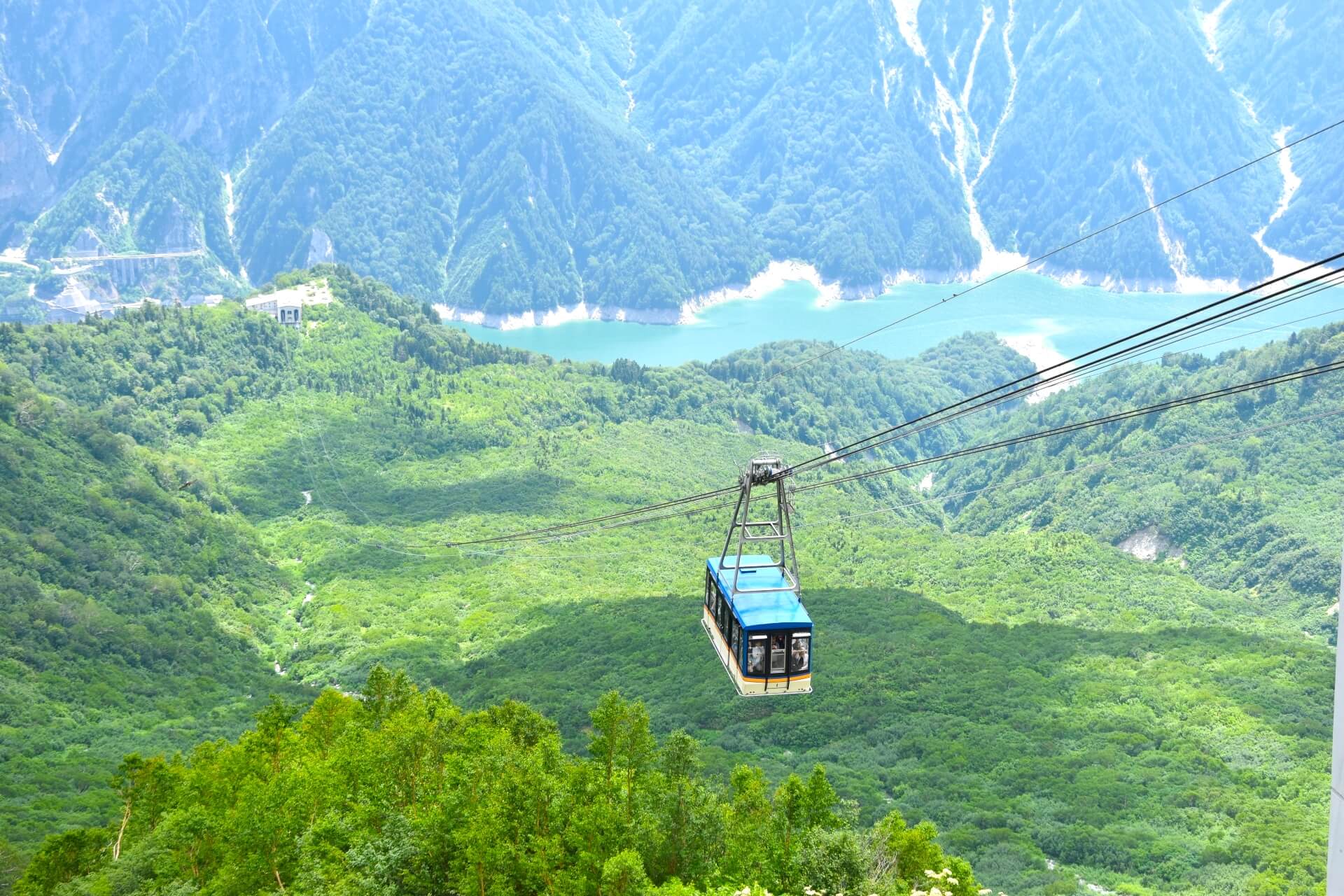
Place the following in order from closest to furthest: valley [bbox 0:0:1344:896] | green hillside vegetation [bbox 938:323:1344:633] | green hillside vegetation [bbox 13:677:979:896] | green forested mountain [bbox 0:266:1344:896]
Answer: green hillside vegetation [bbox 13:677:979:896] → valley [bbox 0:0:1344:896] → green forested mountain [bbox 0:266:1344:896] → green hillside vegetation [bbox 938:323:1344:633]

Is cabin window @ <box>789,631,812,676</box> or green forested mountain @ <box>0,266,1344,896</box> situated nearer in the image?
cabin window @ <box>789,631,812,676</box>

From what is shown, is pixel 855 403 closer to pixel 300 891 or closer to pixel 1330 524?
pixel 1330 524

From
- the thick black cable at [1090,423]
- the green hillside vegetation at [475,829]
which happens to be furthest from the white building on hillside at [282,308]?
the green hillside vegetation at [475,829]

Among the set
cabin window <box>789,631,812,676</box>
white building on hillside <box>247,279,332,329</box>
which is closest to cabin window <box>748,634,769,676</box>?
cabin window <box>789,631,812,676</box>

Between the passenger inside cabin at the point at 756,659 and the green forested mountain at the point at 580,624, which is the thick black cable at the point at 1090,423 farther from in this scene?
the passenger inside cabin at the point at 756,659

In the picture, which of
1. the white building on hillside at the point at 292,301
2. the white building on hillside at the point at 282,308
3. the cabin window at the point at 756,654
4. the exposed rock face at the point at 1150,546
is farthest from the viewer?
the white building on hillside at the point at 292,301

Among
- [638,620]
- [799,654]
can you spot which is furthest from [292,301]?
[799,654]

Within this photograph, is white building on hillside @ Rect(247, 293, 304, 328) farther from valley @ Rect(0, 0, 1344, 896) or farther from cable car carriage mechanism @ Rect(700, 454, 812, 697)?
cable car carriage mechanism @ Rect(700, 454, 812, 697)
